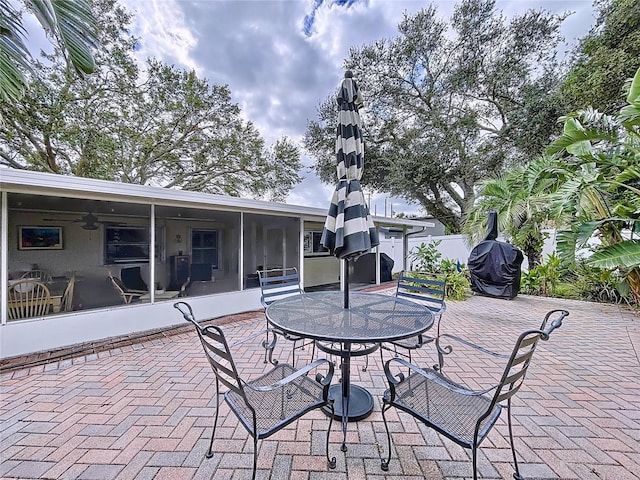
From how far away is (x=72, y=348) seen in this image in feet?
12.2

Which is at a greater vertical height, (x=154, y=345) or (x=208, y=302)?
(x=208, y=302)

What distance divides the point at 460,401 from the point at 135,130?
13.4m

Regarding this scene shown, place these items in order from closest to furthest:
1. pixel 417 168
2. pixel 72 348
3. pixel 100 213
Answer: pixel 72 348
pixel 100 213
pixel 417 168

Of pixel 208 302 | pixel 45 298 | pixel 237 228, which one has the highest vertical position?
pixel 237 228

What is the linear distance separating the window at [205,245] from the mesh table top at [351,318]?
4.46 meters

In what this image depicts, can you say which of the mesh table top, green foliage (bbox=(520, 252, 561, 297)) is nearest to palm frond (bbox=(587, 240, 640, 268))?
the mesh table top

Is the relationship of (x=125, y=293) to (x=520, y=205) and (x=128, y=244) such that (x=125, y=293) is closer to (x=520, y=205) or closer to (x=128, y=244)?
(x=128, y=244)

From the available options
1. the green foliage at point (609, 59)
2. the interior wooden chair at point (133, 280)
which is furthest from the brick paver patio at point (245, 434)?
the green foliage at point (609, 59)

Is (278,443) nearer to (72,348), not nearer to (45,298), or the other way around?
(72,348)

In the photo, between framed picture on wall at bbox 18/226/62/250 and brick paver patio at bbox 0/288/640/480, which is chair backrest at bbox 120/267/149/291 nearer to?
brick paver patio at bbox 0/288/640/480

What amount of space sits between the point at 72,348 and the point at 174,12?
29.5ft

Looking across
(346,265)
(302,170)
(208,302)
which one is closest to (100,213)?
(208,302)

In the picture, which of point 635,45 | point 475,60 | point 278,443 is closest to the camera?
point 278,443

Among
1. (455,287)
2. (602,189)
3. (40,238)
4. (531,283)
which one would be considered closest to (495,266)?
(455,287)
